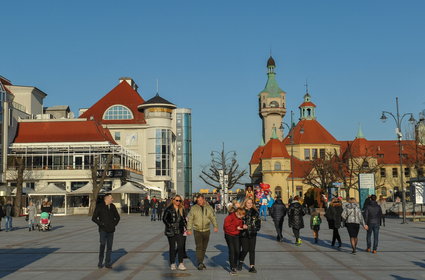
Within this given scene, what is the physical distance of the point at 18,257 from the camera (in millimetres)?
15391

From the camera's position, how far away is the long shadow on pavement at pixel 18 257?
1292cm

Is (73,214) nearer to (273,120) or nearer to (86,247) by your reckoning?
(86,247)

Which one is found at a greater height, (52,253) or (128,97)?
(128,97)

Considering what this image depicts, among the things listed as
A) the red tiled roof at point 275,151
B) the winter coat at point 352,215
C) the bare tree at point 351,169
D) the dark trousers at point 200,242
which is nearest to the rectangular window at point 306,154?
the red tiled roof at point 275,151

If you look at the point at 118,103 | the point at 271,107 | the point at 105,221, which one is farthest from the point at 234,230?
the point at 271,107

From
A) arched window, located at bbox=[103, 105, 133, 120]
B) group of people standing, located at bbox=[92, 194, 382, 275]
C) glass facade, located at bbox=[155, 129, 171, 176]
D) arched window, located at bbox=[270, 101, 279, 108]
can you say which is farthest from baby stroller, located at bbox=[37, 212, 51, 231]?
arched window, located at bbox=[270, 101, 279, 108]

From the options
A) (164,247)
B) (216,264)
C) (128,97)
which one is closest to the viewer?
(216,264)

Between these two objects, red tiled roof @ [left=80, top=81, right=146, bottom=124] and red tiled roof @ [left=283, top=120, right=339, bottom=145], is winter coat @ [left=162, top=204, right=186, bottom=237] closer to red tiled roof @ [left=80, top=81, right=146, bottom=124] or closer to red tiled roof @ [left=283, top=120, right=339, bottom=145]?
red tiled roof @ [left=80, top=81, right=146, bottom=124]

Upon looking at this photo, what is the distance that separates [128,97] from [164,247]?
→ 69154 mm

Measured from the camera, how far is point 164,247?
17844 mm

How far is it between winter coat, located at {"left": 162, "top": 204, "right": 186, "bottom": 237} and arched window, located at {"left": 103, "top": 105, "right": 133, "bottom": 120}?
69.7 m

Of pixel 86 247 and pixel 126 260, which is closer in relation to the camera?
pixel 126 260

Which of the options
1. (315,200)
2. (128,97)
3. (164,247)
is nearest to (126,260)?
(164,247)

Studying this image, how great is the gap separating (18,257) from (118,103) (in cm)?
6913
